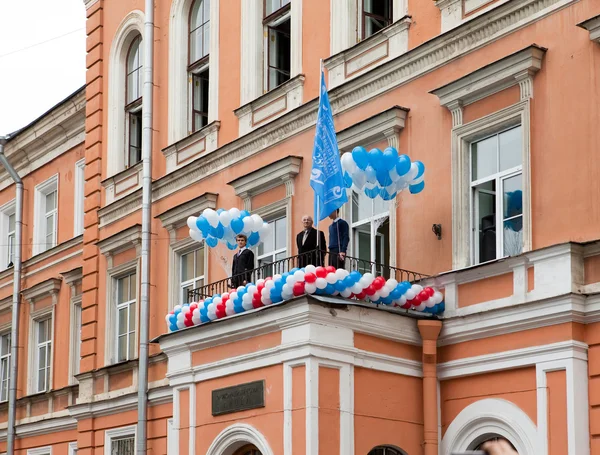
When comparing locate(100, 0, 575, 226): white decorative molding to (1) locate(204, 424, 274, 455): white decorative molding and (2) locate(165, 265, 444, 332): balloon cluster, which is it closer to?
(2) locate(165, 265, 444, 332): balloon cluster

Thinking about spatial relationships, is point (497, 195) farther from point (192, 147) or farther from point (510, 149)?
point (192, 147)

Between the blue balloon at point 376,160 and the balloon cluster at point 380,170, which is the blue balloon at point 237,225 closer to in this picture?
the balloon cluster at point 380,170

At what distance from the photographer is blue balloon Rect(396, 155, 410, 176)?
1507cm

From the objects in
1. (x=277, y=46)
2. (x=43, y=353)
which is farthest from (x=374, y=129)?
(x=43, y=353)

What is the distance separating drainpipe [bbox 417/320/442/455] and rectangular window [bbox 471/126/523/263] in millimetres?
1035

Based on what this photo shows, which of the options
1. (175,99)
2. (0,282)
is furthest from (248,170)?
(0,282)

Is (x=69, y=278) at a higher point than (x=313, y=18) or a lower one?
lower

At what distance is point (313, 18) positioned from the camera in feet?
61.7

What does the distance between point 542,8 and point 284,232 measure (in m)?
5.94

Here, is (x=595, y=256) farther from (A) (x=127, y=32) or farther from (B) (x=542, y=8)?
(A) (x=127, y=32)

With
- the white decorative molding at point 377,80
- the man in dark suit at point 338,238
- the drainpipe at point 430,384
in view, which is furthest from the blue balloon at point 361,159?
the drainpipe at point 430,384

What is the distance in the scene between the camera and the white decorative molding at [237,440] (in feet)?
49.4

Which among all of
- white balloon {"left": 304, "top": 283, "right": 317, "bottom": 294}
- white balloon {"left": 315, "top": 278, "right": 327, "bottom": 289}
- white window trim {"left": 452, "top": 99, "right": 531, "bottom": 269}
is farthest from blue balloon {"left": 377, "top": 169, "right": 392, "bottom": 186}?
white balloon {"left": 304, "top": 283, "right": 317, "bottom": 294}

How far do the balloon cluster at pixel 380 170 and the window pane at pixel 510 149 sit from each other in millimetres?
1054
